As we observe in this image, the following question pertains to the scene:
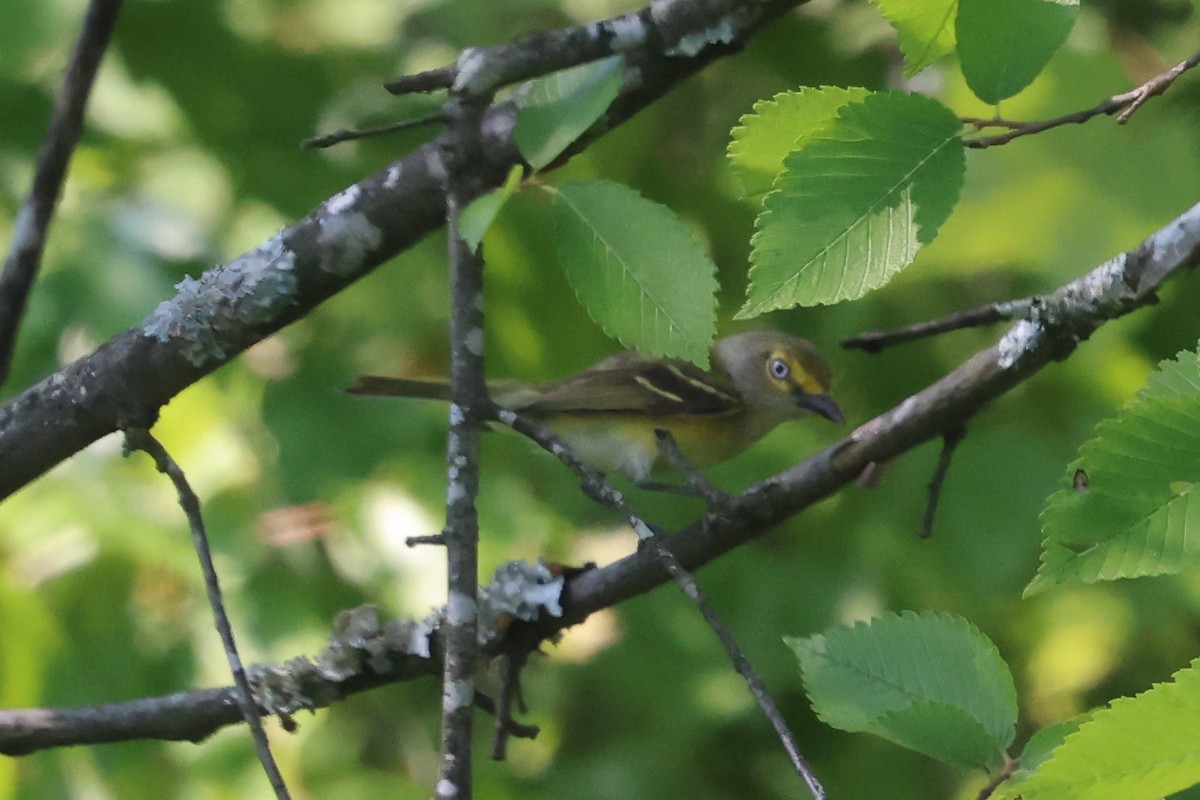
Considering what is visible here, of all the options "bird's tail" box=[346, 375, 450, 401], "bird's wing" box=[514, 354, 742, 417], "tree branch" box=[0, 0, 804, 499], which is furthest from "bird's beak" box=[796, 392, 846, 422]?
"tree branch" box=[0, 0, 804, 499]

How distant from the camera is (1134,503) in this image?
3.48ft

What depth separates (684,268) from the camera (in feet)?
4.03

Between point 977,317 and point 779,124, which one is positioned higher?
Result: point 779,124

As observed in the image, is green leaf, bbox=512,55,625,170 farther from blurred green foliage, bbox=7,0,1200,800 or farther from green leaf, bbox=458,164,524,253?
blurred green foliage, bbox=7,0,1200,800

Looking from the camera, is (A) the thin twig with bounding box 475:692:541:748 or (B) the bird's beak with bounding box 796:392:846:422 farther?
(B) the bird's beak with bounding box 796:392:846:422

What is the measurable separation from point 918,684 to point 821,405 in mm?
2087

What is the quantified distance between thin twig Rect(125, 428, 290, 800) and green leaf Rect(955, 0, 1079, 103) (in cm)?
98

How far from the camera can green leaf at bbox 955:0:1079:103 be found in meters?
1.15

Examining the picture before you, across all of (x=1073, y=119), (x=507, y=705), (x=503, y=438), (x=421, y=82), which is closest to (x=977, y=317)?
(x=1073, y=119)

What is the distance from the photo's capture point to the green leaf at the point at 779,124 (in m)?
1.24

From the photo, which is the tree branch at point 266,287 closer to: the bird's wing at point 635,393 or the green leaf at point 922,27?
the green leaf at point 922,27

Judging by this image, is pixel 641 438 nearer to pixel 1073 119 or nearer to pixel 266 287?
pixel 266 287

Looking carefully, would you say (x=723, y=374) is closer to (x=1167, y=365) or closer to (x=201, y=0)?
(x=201, y=0)

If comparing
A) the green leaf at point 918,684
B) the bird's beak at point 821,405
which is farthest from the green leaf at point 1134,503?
the bird's beak at point 821,405
